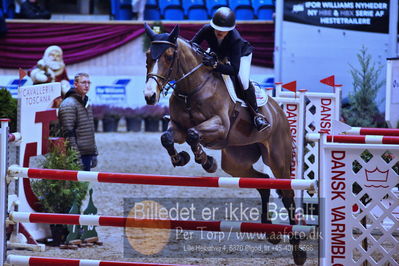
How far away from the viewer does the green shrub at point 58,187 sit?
6375 millimetres

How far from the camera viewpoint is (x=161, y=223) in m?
4.39

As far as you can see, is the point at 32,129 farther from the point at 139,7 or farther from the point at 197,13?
the point at 139,7

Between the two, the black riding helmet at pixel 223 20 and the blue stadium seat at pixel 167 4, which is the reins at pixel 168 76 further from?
the blue stadium seat at pixel 167 4

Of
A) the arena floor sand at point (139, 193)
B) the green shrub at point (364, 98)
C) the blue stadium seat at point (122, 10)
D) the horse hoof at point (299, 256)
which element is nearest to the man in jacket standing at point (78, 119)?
the arena floor sand at point (139, 193)

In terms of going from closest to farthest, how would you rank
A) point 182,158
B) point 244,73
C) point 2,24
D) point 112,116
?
1. point 182,158
2. point 244,73
3. point 112,116
4. point 2,24

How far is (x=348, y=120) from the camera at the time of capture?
12.1m

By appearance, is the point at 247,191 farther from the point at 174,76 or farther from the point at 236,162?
the point at 174,76

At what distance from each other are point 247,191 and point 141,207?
209 centimetres

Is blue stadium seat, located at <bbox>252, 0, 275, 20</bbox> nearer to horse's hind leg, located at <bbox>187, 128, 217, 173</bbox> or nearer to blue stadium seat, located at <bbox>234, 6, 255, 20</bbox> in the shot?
blue stadium seat, located at <bbox>234, 6, 255, 20</bbox>

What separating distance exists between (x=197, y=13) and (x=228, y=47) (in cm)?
1156

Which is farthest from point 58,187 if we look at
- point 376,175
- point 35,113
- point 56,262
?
point 376,175

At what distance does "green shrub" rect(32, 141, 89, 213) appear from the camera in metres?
6.38

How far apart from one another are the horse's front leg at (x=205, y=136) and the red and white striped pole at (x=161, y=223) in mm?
700

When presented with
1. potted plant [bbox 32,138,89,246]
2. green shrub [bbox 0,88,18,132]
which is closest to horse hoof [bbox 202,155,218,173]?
potted plant [bbox 32,138,89,246]
